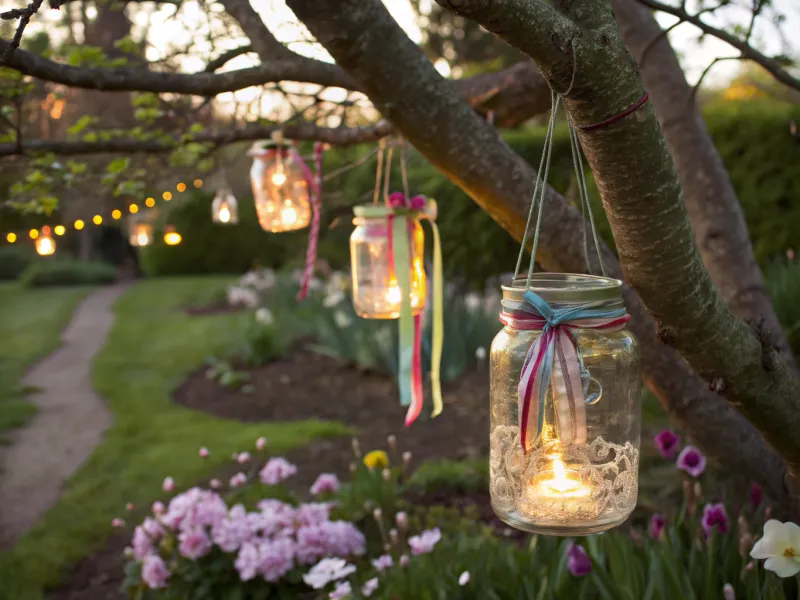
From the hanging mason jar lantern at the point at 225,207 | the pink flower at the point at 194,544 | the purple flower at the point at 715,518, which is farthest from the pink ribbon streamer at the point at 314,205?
the hanging mason jar lantern at the point at 225,207

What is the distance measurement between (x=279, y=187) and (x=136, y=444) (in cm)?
293

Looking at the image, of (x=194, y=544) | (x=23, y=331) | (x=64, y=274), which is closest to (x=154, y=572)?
(x=194, y=544)

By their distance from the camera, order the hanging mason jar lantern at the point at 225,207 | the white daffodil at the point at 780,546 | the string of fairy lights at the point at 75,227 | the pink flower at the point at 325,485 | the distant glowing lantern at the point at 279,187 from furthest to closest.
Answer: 1. the hanging mason jar lantern at the point at 225,207
2. the string of fairy lights at the point at 75,227
3. the pink flower at the point at 325,485
4. the distant glowing lantern at the point at 279,187
5. the white daffodil at the point at 780,546

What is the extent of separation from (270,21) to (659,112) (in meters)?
1.59

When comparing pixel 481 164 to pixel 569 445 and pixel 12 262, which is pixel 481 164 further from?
pixel 12 262

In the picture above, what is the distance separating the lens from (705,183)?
2982 millimetres

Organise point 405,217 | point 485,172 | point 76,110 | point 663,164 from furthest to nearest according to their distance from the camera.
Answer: point 76,110
point 405,217
point 485,172
point 663,164

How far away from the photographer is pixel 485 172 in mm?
2023

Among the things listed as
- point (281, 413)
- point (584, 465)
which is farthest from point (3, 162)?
point (281, 413)

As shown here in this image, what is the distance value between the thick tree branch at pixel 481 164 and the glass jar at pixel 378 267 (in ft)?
1.36

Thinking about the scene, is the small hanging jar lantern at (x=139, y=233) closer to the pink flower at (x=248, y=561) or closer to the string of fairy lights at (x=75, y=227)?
the string of fairy lights at (x=75, y=227)

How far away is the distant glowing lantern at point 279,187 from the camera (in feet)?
10.7

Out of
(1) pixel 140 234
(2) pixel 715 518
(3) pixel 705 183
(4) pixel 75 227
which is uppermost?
(3) pixel 705 183

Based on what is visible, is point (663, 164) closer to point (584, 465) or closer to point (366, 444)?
point (584, 465)
